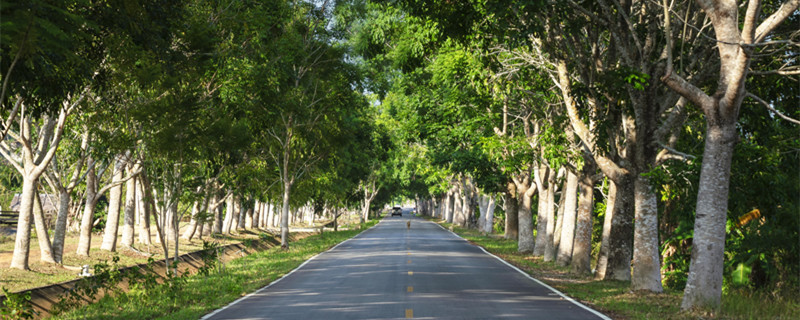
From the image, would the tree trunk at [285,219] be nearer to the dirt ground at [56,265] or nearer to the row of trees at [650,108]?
the dirt ground at [56,265]

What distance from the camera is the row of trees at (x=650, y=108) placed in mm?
13773

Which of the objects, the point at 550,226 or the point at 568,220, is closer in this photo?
the point at 568,220

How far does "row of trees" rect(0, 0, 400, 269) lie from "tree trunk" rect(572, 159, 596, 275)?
10.5 meters

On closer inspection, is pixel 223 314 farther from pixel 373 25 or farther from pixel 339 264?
pixel 373 25

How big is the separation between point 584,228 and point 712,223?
35.5 ft

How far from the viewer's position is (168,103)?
19.2 metres

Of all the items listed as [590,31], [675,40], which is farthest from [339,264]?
[675,40]

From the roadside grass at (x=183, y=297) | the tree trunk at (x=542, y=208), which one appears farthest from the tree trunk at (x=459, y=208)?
the roadside grass at (x=183, y=297)

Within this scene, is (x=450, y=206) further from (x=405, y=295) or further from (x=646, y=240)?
(x=405, y=295)

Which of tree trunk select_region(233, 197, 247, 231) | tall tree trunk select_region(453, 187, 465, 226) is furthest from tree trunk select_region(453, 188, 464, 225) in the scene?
tree trunk select_region(233, 197, 247, 231)

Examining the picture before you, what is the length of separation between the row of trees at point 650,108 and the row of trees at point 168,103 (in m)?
5.03

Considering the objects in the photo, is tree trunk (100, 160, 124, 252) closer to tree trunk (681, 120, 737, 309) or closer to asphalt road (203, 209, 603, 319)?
asphalt road (203, 209, 603, 319)

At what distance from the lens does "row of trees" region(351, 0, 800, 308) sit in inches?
542

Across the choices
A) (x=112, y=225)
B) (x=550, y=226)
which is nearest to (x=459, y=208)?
(x=550, y=226)
